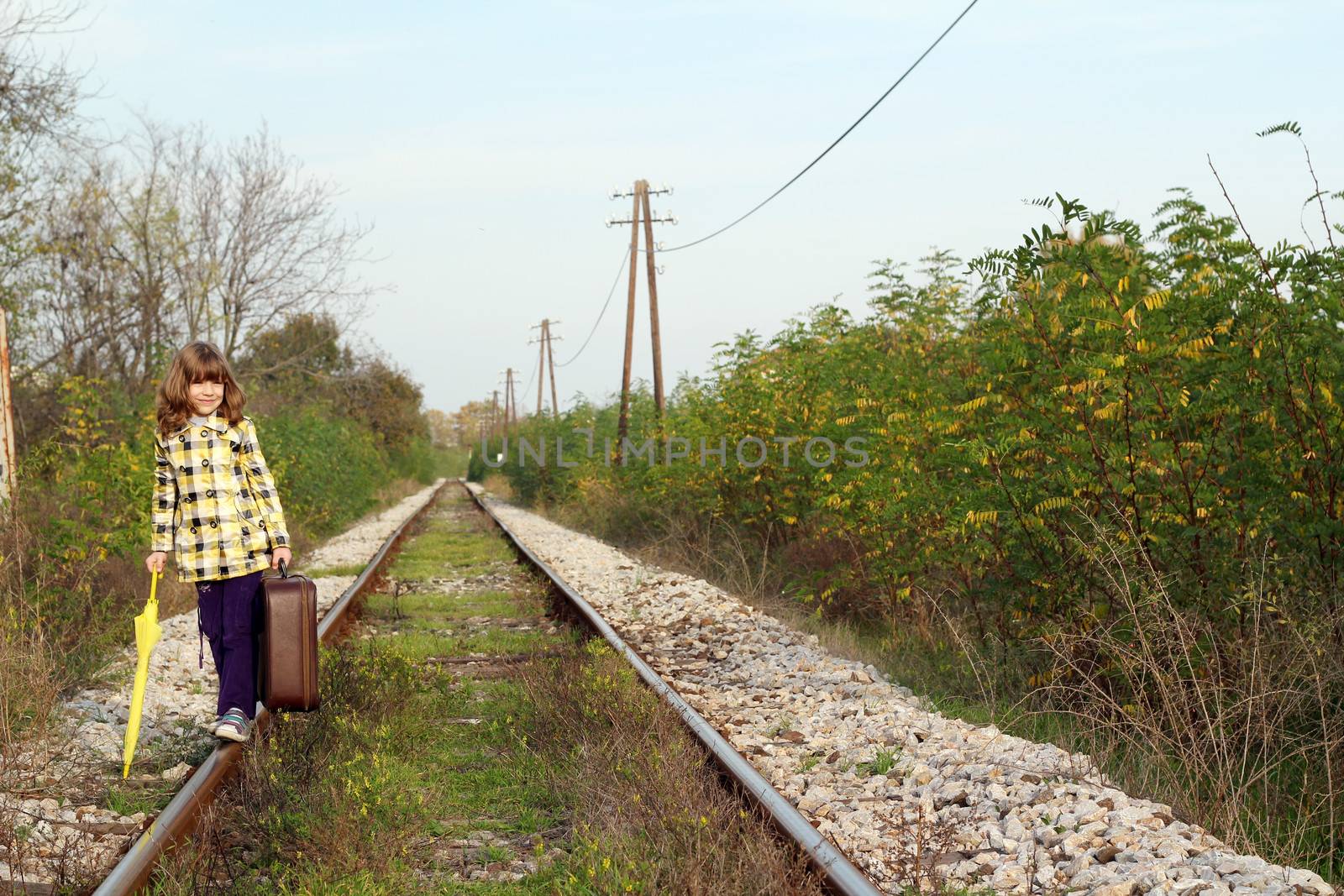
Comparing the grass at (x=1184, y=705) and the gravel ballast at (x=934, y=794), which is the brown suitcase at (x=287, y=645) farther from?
the grass at (x=1184, y=705)

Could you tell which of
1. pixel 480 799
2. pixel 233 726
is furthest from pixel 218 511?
pixel 480 799

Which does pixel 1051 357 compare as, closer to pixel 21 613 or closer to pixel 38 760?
pixel 38 760

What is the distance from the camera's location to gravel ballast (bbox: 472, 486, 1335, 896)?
3873 millimetres

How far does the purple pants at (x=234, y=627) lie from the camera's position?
5457 mm

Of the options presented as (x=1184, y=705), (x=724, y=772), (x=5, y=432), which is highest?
(x=5, y=432)

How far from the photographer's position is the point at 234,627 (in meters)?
5.47

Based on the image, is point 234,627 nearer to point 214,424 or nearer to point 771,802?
point 214,424

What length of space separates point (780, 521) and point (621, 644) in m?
5.99

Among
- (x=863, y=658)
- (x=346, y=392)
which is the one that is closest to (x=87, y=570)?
(x=863, y=658)

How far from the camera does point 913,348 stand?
368 inches

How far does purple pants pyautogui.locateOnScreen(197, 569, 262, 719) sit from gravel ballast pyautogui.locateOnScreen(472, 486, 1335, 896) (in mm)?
2430

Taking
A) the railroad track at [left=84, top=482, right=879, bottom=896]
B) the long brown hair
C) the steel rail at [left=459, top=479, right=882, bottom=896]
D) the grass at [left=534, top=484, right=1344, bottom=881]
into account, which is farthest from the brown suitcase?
the grass at [left=534, top=484, right=1344, bottom=881]

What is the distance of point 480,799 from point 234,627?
1488 millimetres

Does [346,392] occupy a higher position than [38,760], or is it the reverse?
[346,392]
